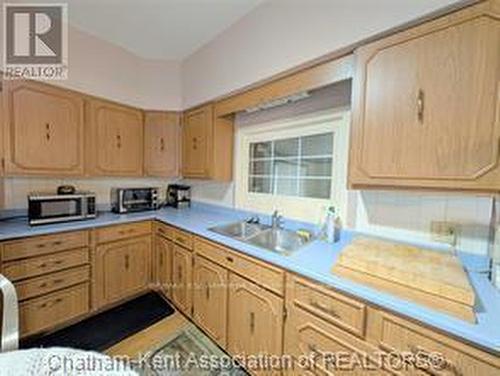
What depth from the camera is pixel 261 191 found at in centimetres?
243

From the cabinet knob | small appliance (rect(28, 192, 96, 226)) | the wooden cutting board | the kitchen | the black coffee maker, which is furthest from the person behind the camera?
the black coffee maker

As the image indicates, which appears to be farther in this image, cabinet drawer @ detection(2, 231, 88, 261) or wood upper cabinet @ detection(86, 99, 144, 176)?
wood upper cabinet @ detection(86, 99, 144, 176)

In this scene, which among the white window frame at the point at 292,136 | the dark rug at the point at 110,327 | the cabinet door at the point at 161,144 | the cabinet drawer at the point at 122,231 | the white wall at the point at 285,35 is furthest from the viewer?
the cabinet door at the point at 161,144

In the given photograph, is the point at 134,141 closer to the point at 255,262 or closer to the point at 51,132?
the point at 51,132

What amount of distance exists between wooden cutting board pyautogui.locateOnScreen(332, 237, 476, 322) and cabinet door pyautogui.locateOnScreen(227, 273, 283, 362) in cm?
49

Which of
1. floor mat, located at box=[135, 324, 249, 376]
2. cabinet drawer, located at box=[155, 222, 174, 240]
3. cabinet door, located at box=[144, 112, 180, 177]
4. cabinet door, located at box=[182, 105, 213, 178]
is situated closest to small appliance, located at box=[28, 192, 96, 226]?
cabinet drawer, located at box=[155, 222, 174, 240]

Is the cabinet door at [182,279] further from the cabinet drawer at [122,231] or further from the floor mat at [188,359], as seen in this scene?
the cabinet drawer at [122,231]

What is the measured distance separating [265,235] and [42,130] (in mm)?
1941

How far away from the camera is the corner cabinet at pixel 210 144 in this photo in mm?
2523

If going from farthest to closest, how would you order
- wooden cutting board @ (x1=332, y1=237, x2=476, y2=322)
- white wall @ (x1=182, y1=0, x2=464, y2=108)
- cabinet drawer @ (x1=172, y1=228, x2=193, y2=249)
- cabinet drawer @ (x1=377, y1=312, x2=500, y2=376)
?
1. cabinet drawer @ (x1=172, y1=228, x2=193, y2=249)
2. white wall @ (x1=182, y1=0, x2=464, y2=108)
3. wooden cutting board @ (x1=332, y1=237, x2=476, y2=322)
4. cabinet drawer @ (x1=377, y1=312, x2=500, y2=376)

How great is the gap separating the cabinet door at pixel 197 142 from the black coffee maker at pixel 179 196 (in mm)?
301

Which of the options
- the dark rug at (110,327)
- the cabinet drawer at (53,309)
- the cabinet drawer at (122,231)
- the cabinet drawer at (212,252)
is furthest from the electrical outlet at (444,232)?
the cabinet drawer at (53,309)

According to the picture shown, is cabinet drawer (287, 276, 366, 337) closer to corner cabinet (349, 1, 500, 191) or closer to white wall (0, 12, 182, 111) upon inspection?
corner cabinet (349, 1, 500, 191)

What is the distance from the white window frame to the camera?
1.80 metres
